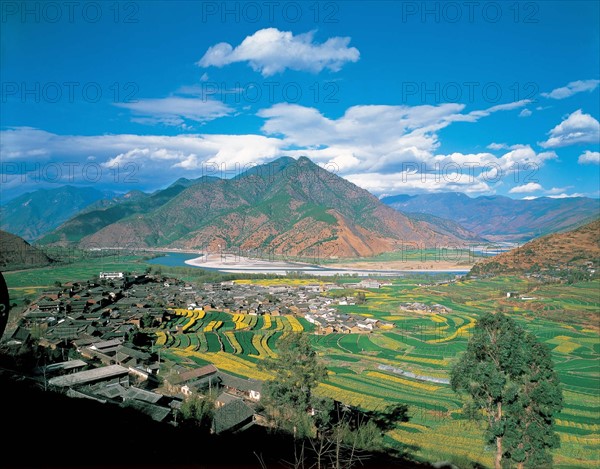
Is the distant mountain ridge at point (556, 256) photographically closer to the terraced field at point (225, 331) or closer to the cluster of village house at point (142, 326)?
the cluster of village house at point (142, 326)

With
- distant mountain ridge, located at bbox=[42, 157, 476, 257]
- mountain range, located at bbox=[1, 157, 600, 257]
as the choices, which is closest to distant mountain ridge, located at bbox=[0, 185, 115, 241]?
mountain range, located at bbox=[1, 157, 600, 257]

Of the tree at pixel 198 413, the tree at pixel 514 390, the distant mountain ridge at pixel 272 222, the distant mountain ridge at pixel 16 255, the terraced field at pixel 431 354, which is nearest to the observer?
the tree at pixel 514 390

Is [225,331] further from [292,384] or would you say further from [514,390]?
[514,390]

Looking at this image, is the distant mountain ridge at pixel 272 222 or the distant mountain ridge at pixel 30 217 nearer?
the distant mountain ridge at pixel 272 222

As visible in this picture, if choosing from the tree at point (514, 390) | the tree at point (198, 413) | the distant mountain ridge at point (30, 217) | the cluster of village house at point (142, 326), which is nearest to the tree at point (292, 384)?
the cluster of village house at point (142, 326)

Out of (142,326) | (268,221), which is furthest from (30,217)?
(142,326)

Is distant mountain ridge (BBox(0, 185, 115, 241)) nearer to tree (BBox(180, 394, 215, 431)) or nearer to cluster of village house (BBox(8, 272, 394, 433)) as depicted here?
cluster of village house (BBox(8, 272, 394, 433))

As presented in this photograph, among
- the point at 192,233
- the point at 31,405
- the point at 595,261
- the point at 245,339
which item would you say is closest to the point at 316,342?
the point at 245,339

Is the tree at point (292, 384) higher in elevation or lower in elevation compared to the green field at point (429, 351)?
higher
